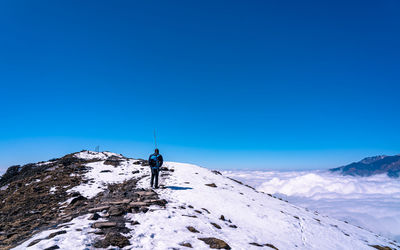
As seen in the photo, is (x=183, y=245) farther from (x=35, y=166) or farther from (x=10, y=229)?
(x=35, y=166)

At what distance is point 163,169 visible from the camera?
1046 inches

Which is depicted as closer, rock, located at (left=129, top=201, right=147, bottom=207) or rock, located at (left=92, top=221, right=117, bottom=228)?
rock, located at (left=92, top=221, right=117, bottom=228)

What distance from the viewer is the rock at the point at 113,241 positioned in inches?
274

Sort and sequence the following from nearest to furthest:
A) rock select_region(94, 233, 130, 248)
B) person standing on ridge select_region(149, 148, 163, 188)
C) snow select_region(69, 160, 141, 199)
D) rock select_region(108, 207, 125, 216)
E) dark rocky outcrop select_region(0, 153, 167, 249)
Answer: rock select_region(94, 233, 130, 248) → dark rocky outcrop select_region(0, 153, 167, 249) → rock select_region(108, 207, 125, 216) → person standing on ridge select_region(149, 148, 163, 188) → snow select_region(69, 160, 141, 199)

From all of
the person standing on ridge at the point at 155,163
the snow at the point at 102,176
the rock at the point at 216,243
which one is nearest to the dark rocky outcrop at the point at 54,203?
the snow at the point at 102,176

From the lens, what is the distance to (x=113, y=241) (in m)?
7.16

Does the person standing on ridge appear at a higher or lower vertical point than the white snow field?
higher

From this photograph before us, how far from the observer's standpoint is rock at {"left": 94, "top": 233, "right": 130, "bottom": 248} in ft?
22.8

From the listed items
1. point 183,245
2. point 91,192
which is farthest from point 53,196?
point 183,245

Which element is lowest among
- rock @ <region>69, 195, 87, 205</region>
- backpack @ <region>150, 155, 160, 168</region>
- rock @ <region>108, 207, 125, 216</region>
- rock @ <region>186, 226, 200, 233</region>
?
rock @ <region>186, 226, 200, 233</region>

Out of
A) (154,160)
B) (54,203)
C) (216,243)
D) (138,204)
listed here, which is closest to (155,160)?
(154,160)

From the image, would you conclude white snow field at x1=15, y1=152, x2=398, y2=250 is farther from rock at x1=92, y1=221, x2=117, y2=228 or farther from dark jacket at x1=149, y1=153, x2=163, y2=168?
dark jacket at x1=149, y1=153, x2=163, y2=168

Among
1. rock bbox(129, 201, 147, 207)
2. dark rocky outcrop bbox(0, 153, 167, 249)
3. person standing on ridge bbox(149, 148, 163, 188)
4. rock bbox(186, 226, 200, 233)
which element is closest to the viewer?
dark rocky outcrop bbox(0, 153, 167, 249)

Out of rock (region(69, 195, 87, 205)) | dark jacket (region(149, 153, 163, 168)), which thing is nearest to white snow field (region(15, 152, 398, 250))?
Answer: rock (region(69, 195, 87, 205))
